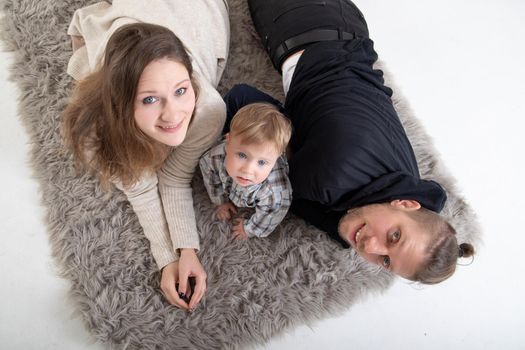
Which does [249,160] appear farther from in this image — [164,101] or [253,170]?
[164,101]

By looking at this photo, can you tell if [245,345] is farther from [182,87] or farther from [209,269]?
[182,87]

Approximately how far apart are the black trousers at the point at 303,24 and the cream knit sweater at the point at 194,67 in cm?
16

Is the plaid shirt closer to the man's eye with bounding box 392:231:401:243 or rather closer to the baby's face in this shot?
the baby's face

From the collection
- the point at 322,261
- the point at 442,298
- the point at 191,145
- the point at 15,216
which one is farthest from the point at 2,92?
the point at 442,298

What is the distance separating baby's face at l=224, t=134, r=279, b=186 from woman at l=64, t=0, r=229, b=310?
4.6 inches

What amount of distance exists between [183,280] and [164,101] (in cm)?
49

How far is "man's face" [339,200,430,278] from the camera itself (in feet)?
2.65

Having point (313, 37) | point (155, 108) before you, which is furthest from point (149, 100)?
point (313, 37)

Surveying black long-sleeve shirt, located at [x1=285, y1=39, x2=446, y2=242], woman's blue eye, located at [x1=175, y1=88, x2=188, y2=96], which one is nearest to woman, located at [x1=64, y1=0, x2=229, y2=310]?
woman's blue eye, located at [x1=175, y1=88, x2=188, y2=96]

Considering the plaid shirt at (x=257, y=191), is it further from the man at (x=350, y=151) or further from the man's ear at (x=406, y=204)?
the man's ear at (x=406, y=204)

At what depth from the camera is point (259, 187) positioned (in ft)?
3.08

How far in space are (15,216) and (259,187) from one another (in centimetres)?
70

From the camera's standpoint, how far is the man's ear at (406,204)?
84cm

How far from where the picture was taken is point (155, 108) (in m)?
0.75
